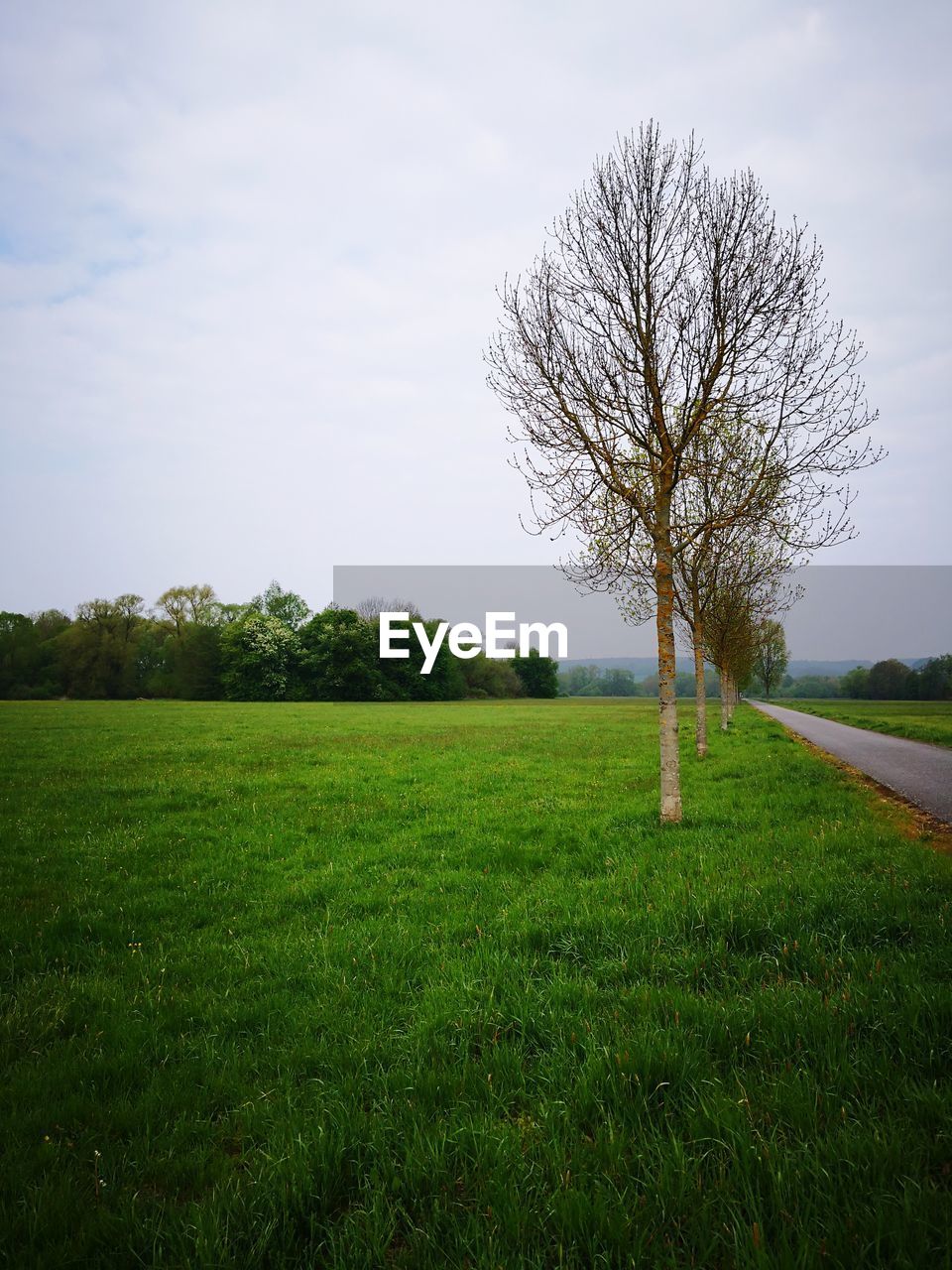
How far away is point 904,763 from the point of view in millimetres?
17078

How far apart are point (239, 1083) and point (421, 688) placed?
83.6 m

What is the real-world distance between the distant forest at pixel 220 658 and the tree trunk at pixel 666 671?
70796mm

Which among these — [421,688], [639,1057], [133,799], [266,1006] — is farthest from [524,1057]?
[421,688]

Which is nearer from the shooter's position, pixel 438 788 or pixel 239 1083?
pixel 239 1083

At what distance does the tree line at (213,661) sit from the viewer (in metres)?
79.4

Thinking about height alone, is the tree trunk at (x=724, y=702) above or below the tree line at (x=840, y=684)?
above

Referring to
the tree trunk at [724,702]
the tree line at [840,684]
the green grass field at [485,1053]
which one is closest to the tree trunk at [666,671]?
→ the green grass field at [485,1053]

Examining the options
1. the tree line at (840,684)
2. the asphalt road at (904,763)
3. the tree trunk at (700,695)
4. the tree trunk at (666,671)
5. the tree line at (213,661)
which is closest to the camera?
the tree trunk at (666,671)

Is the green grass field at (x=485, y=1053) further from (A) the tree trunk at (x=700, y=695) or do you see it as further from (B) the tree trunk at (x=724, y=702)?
(B) the tree trunk at (x=724, y=702)

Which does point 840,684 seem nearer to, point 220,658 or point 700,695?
point 220,658

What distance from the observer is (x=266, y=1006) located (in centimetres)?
469

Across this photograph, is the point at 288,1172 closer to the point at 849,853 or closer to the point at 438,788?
the point at 849,853

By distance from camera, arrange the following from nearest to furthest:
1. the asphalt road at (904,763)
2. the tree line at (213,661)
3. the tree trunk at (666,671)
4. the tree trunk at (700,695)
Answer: the tree trunk at (666,671) < the asphalt road at (904,763) < the tree trunk at (700,695) < the tree line at (213,661)

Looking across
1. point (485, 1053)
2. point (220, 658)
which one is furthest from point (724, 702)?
point (220, 658)
